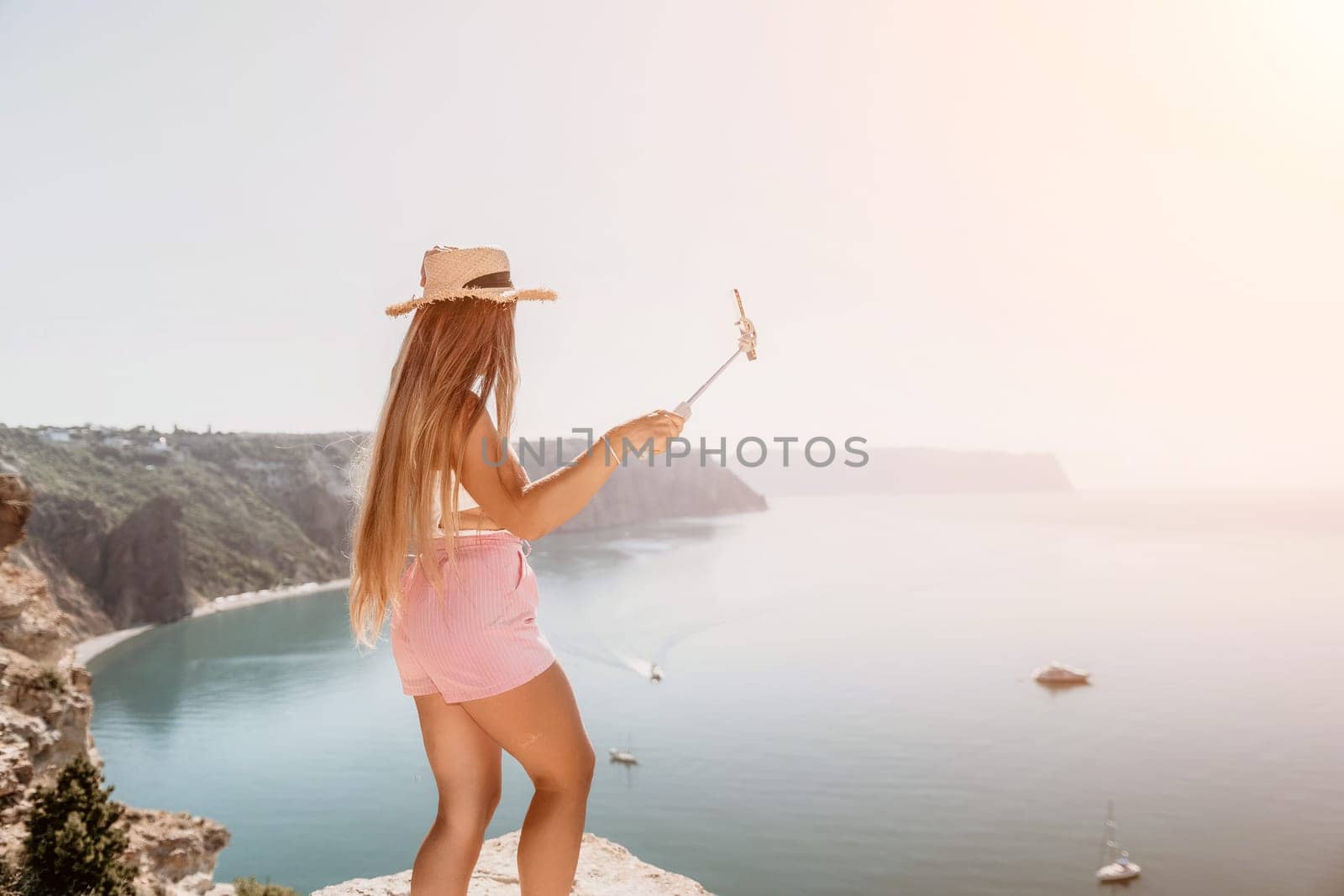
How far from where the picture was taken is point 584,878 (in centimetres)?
521

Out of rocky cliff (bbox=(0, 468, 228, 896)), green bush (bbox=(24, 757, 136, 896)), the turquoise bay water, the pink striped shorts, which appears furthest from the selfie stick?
the turquoise bay water

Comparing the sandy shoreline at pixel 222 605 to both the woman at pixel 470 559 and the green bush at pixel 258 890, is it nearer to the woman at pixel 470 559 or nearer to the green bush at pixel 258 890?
the green bush at pixel 258 890

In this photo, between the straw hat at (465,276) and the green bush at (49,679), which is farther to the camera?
the green bush at (49,679)

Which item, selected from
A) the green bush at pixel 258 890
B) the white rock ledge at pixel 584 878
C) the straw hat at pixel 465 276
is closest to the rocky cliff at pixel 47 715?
the green bush at pixel 258 890

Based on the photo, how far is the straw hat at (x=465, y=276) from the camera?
1963 millimetres

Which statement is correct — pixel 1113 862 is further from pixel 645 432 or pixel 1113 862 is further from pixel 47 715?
pixel 645 432

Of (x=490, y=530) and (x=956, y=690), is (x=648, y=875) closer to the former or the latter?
(x=490, y=530)

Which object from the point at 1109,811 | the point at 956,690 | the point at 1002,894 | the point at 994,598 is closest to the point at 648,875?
the point at 1002,894

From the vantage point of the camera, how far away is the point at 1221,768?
136 feet

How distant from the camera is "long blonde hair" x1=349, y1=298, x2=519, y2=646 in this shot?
1902mm

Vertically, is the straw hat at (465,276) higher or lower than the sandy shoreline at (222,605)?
higher

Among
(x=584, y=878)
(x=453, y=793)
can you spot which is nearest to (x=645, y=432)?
(x=453, y=793)

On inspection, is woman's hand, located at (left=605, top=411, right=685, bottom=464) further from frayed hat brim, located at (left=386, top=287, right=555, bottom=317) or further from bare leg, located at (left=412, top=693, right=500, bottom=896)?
bare leg, located at (left=412, top=693, right=500, bottom=896)

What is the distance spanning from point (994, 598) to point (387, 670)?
44760 mm
